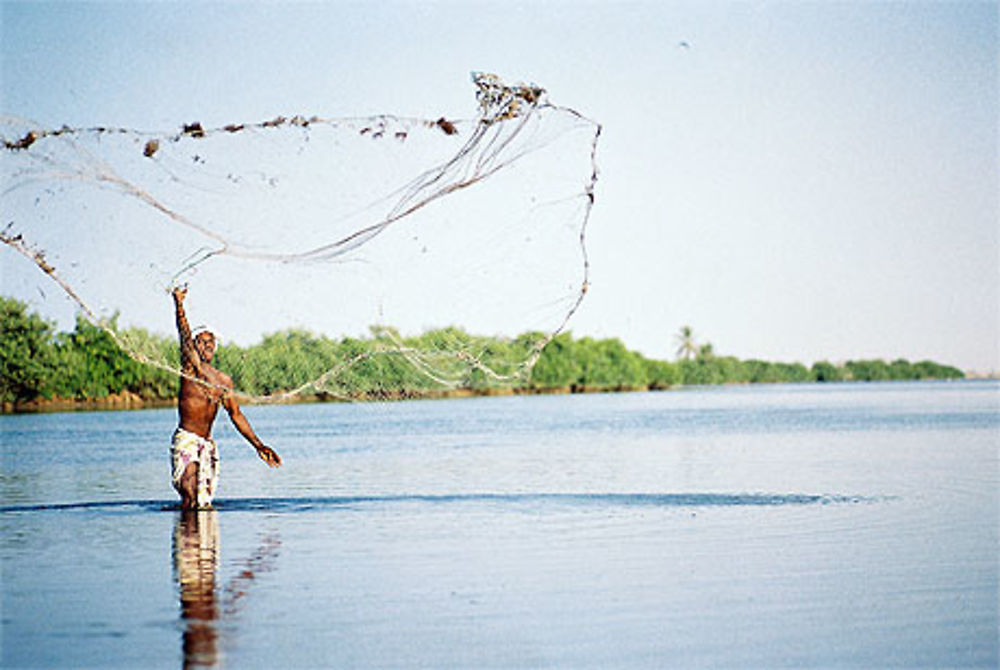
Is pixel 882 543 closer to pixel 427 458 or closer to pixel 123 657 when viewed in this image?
pixel 123 657

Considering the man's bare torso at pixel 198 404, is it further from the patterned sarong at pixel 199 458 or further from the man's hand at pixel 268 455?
the man's hand at pixel 268 455

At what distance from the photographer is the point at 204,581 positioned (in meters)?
12.2

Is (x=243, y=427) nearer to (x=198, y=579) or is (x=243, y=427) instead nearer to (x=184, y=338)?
(x=184, y=338)

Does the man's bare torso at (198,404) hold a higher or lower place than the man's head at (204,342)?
lower

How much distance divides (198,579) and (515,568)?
9.72ft

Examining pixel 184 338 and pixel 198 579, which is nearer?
pixel 198 579

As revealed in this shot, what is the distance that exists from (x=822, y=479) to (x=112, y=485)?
1270cm

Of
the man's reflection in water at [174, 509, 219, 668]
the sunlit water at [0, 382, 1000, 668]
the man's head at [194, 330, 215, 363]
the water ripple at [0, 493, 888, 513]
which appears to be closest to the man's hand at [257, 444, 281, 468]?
the sunlit water at [0, 382, 1000, 668]

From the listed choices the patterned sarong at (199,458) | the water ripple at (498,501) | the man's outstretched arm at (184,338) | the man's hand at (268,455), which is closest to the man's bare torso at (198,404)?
the patterned sarong at (199,458)

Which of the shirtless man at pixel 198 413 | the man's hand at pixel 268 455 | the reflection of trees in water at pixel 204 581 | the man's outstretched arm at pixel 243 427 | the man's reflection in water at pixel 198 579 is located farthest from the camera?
the man's hand at pixel 268 455

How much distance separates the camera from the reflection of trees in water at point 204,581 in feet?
31.4

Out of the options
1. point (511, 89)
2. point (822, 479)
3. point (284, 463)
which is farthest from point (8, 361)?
point (511, 89)

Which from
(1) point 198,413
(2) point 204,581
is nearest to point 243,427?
(1) point 198,413

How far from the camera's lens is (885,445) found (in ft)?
110
